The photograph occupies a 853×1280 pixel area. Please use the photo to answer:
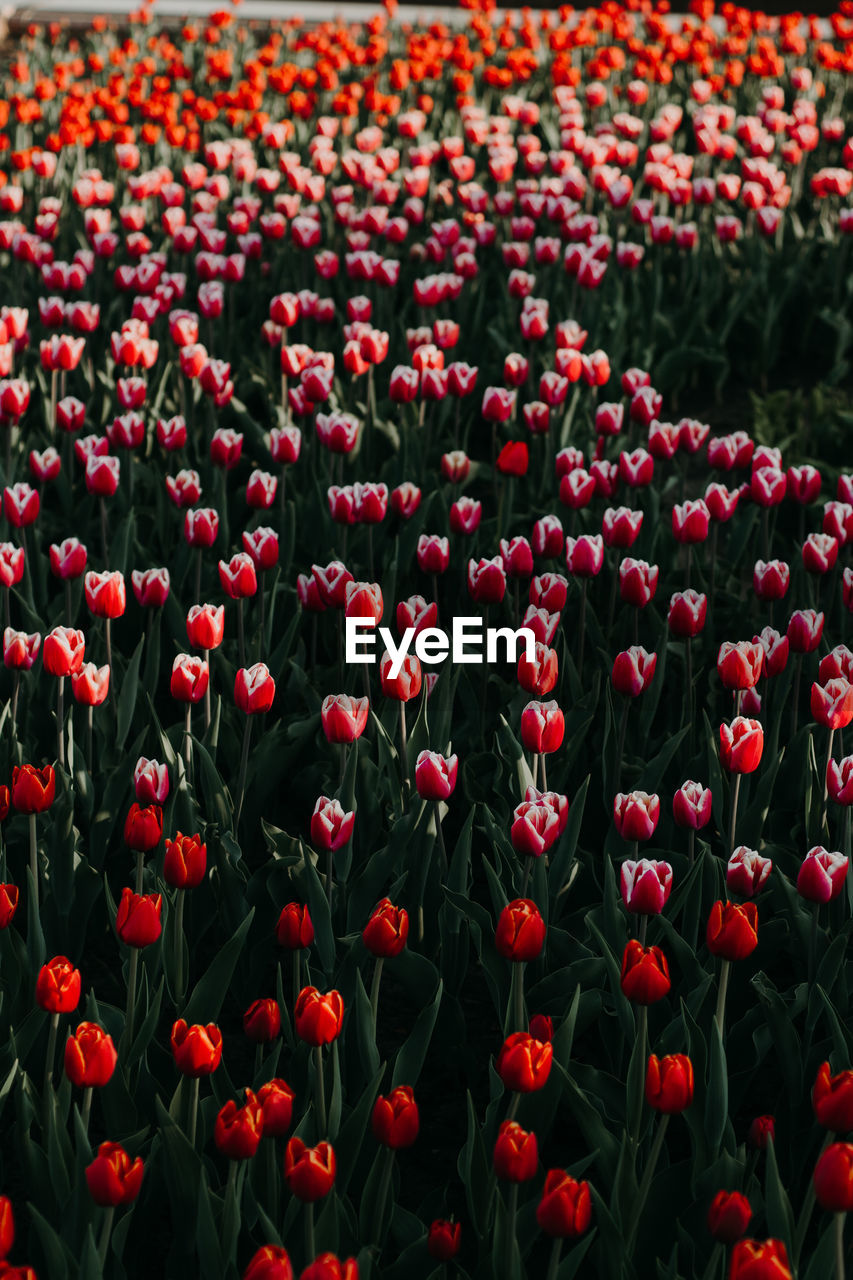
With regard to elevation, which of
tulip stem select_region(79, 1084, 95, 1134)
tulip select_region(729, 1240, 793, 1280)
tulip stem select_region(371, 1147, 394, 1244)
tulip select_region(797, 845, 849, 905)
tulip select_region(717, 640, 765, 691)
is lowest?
tulip stem select_region(371, 1147, 394, 1244)

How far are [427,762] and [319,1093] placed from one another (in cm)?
67

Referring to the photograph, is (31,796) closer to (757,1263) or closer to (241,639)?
(241,639)

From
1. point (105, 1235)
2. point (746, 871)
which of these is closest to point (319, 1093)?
point (105, 1235)

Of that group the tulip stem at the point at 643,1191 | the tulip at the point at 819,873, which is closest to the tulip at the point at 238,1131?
the tulip stem at the point at 643,1191

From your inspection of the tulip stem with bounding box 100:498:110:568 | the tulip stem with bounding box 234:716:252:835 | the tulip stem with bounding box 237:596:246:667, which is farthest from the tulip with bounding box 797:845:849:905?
the tulip stem with bounding box 100:498:110:568

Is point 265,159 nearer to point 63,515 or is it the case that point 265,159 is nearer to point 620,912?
point 63,515

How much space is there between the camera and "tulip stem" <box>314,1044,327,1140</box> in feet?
7.06

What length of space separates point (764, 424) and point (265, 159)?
413cm

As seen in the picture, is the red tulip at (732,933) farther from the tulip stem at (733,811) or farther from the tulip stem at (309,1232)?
the tulip stem at (309,1232)

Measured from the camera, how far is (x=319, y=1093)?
2.16 meters

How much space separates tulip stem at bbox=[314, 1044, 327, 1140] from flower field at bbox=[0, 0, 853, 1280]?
0.08 feet

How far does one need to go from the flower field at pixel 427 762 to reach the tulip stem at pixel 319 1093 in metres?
0.02

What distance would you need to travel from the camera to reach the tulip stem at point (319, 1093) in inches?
84.7

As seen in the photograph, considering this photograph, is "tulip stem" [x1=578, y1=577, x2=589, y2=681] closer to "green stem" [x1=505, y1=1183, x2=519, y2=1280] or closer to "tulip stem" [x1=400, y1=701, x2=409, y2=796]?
"tulip stem" [x1=400, y1=701, x2=409, y2=796]
